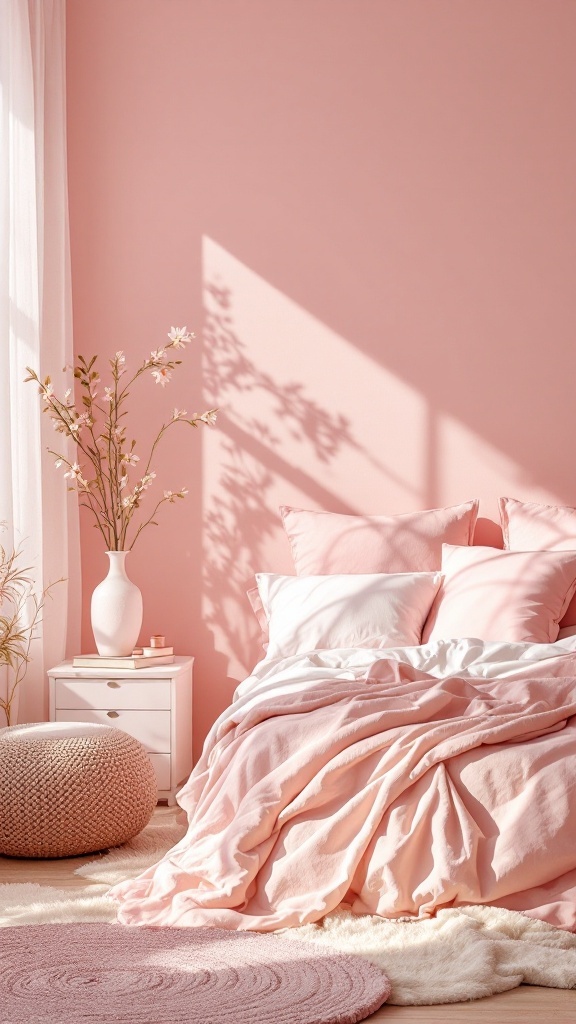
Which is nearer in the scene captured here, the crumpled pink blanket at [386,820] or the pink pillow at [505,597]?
the crumpled pink blanket at [386,820]

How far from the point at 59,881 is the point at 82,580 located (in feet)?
6.22

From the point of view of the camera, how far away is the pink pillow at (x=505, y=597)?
13.6ft

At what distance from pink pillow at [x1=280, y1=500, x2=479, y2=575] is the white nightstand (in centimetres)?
78

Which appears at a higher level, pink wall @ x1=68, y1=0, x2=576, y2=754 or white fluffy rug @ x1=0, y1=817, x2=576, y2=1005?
pink wall @ x1=68, y1=0, x2=576, y2=754

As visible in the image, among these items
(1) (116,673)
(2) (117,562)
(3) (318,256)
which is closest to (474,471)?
(3) (318,256)

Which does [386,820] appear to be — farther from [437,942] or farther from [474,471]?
[474,471]

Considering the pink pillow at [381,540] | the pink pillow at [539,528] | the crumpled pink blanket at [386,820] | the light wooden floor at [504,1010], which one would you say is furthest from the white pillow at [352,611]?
the light wooden floor at [504,1010]

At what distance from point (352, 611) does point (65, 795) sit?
1321mm

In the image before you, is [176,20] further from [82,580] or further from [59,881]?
[59,881]

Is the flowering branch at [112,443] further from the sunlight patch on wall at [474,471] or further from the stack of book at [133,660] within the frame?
the sunlight patch on wall at [474,471]

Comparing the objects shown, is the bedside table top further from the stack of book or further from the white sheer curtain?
the white sheer curtain

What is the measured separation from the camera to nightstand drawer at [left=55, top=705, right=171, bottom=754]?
4.36 m

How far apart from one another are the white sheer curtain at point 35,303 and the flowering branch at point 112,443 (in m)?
0.12

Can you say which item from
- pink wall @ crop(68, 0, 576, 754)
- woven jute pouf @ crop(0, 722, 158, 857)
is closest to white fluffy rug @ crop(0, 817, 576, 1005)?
woven jute pouf @ crop(0, 722, 158, 857)
